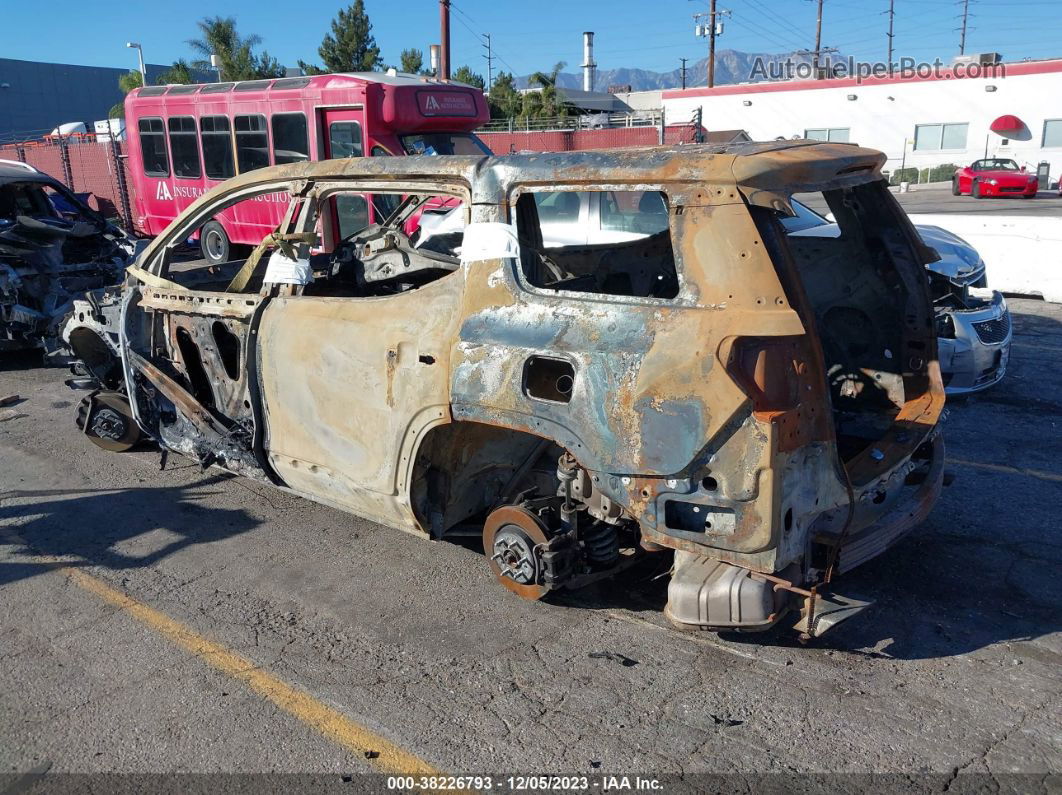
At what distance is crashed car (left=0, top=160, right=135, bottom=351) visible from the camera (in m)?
8.58

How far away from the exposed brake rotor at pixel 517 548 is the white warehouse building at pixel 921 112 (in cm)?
3797

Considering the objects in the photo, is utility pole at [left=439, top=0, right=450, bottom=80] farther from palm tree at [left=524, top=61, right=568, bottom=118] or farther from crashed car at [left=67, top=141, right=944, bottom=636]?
crashed car at [left=67, top=141, right=944, bottom=636]

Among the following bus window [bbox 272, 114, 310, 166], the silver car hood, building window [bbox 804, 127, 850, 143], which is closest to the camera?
the silver car hood

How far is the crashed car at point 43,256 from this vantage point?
8.58 meters

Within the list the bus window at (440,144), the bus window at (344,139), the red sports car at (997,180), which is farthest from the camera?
the red sports car at (997,180)

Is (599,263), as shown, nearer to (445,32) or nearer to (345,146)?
(345,146)

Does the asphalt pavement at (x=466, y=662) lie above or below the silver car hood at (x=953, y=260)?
below

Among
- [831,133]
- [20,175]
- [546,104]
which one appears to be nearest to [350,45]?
[546,104]

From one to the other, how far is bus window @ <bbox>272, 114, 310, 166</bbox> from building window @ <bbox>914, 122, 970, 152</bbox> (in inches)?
1376

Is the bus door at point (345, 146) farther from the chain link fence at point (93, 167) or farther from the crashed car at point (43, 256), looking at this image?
the chain link fence at point (93, 167)

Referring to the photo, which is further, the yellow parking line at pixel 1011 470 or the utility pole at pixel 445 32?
the utility pole at pixel 445 32

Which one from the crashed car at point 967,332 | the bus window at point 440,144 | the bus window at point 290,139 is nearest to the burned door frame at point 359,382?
the crashed car at point 967,332

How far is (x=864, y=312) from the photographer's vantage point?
4371 mm

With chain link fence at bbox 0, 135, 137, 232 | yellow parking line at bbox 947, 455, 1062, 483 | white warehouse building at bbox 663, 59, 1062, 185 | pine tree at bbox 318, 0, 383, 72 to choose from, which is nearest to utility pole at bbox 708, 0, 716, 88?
white warehouse building at bbox 663, 59, 1062, 185
